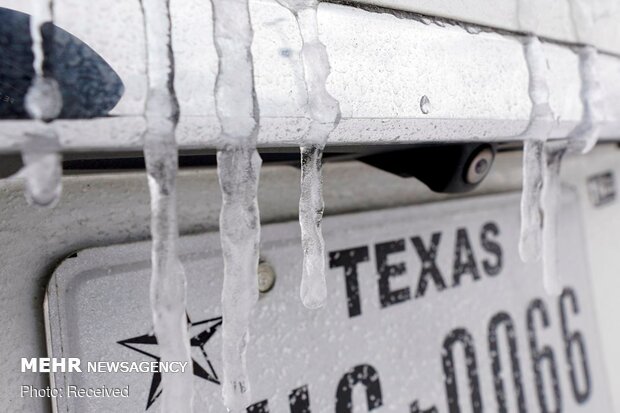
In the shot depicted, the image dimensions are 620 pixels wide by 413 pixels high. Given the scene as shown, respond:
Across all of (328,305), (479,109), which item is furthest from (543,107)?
(328,305)

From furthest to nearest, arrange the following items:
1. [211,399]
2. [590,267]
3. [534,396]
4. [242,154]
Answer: [590,267] < [534,396] < [211,399] < [242,154]

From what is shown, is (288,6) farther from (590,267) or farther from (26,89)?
(590,267)

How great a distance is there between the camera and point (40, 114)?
45 centimetres

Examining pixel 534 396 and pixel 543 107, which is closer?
pixel 543 107

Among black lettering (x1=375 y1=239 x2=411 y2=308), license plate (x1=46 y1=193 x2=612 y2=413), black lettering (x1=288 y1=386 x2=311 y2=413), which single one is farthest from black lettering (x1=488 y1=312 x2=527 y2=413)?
black lettering (x1=288 y1=386 x2=311 y2=413)

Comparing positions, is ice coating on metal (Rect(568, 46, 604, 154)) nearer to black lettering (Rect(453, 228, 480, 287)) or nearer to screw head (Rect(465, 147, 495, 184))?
screw head (Rect(465, 147, 495, 184))

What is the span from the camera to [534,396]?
130 cm

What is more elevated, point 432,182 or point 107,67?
point 107,67

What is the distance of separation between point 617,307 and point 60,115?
164cm

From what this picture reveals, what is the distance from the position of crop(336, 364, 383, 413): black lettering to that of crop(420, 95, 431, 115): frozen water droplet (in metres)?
0.54

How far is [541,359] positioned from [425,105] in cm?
89

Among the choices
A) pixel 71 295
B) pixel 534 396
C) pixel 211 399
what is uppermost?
pixel 71 295

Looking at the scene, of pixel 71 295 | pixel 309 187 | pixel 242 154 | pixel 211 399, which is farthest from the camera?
pixel 211 399

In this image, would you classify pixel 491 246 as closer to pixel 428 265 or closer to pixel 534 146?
pixel 428 265
